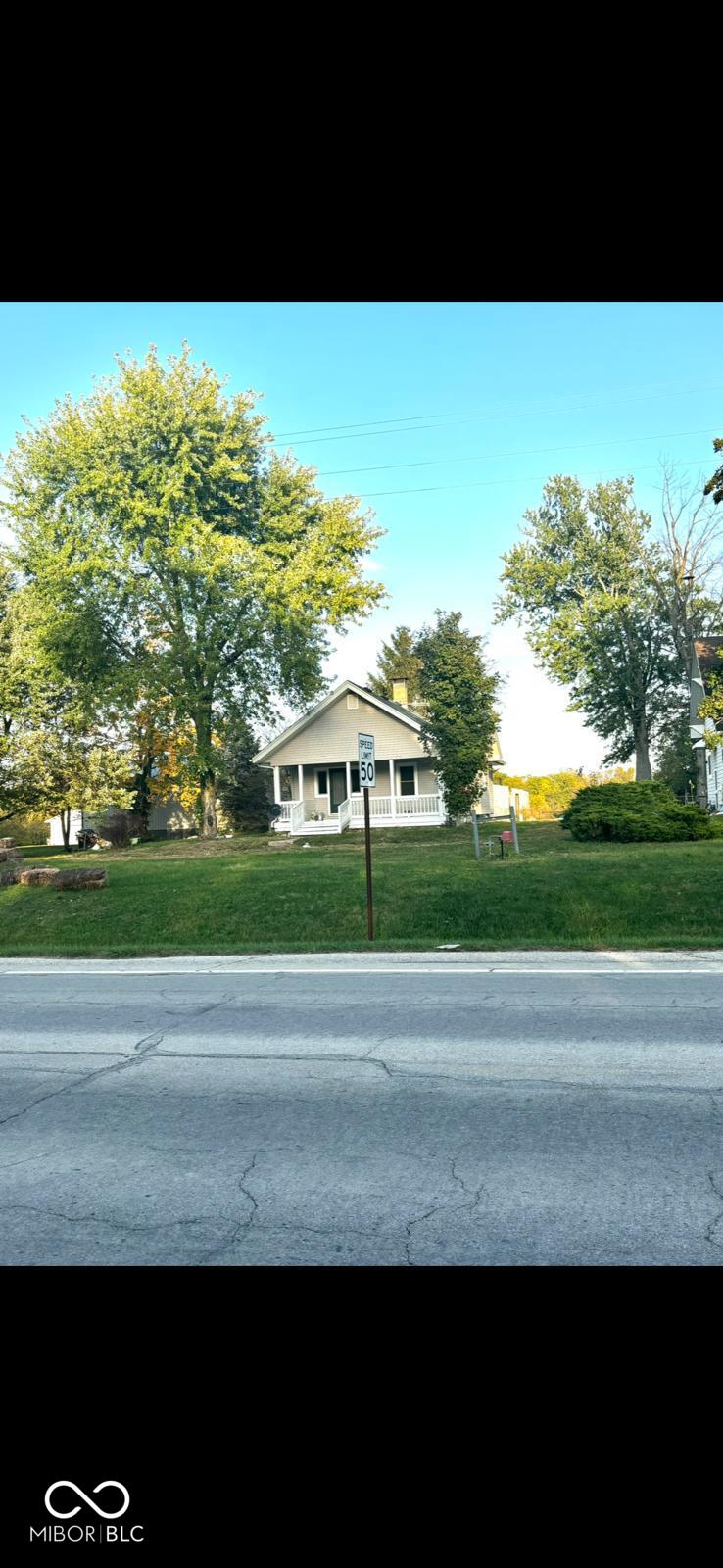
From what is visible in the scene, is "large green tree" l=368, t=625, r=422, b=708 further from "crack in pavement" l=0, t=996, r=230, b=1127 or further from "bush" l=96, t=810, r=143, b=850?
"crack in pavement" l=0, t=996, r=230, b=1127

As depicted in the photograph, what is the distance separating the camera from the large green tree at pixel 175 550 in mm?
38156

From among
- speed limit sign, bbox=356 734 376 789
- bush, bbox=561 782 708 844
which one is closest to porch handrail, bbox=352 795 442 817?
bush, bbox=561 782 708 844

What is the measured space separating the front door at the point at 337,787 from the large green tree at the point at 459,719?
17.0 ft

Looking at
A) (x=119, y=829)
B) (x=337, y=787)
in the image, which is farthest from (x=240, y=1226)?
(x=119, y=829)

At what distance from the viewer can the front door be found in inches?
1661

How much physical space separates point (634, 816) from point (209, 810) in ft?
62.8

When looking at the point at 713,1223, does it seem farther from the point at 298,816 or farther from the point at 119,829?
the point at 119,829

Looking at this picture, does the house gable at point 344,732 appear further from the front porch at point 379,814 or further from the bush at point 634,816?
the bush at point 634,816

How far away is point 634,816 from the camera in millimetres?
26047

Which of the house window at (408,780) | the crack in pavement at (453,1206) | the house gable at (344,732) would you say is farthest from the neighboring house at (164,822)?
the crack in pavement at (453,1206)
